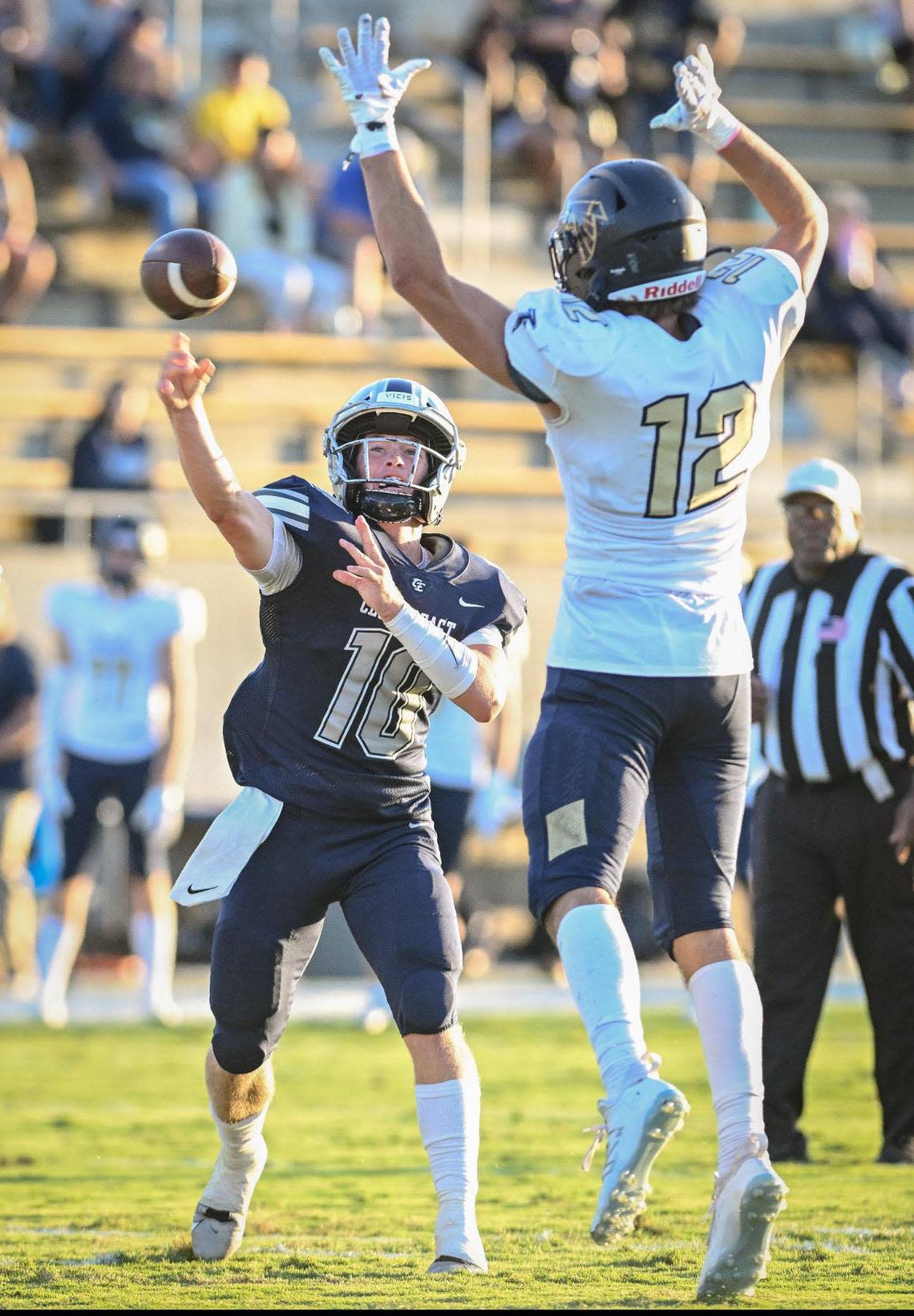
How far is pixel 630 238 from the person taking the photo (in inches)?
137

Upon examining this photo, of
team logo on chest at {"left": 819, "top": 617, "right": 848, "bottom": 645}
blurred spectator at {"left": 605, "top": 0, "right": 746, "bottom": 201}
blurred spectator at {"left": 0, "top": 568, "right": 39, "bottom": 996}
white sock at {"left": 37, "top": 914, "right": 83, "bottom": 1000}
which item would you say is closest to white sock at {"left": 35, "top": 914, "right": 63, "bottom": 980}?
white sock at {"left": 37, "top": 914, "right": 83, "bottom": 1000}

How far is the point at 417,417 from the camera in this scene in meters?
3.89

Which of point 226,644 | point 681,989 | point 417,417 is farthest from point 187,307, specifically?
point 226,644

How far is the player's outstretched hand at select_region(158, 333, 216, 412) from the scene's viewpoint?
135 inches

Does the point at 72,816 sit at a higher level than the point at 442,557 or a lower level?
lower

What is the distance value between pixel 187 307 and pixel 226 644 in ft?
22.0

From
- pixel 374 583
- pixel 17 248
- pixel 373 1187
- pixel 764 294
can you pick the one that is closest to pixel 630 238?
pixel 764 294

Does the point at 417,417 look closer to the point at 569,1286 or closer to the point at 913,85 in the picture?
the point at 569,1286

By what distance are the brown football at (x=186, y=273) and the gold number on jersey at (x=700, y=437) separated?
1.00 meters

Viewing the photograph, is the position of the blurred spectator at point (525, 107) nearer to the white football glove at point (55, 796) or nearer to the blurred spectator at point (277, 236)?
the blurred spectator at point (277, 236)

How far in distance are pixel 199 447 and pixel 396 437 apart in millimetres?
537

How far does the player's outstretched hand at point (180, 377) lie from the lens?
343 centimetres

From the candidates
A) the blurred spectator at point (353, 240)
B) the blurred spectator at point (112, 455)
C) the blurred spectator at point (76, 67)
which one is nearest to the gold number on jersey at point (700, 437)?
the blurred spectator at point (112, 455)

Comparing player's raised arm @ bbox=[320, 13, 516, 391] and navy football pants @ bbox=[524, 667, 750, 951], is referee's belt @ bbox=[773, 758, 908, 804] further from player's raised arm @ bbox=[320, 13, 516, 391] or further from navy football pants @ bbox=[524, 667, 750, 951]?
player's raised arm @ bbox=[320, 13, 516, 391]
